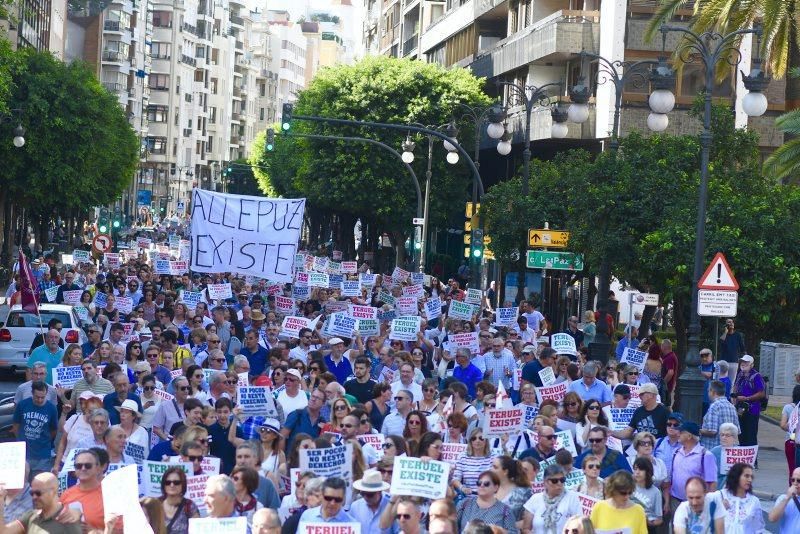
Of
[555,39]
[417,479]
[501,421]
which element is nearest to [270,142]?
[555,39]

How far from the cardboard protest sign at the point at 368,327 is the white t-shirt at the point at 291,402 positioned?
8137mm

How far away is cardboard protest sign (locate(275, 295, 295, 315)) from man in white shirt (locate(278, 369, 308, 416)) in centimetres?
1245

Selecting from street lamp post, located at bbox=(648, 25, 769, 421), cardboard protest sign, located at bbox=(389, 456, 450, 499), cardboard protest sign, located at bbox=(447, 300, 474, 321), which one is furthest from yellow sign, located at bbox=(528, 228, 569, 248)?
cardboard protest sign, located at bbox=(389, 456, 450, 499)

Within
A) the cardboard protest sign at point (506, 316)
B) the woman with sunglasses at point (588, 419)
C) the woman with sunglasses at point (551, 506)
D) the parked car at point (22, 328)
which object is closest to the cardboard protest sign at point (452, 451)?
the woman with sunglasses at point (551, 506)

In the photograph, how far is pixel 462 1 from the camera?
233 feet

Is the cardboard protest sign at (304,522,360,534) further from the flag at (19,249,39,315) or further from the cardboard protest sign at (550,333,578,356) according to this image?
the flag at (19,249,39,315)

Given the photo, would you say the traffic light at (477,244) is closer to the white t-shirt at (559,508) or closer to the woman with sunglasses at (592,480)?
the woman with sunglasses at (592,480)

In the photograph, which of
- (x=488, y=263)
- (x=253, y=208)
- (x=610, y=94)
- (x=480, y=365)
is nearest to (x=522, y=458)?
(x=480, y=365)

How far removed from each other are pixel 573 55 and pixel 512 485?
136 feet

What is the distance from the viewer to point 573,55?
51.5 m

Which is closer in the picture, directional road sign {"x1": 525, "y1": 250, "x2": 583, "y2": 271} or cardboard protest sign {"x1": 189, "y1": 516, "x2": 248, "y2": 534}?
cardboard protest sign {"x1": 189, "y1": 516, "x2": 248, "y2": 534}

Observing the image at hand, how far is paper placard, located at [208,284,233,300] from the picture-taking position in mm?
27836

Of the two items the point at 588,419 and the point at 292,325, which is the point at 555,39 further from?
the point at 588,419

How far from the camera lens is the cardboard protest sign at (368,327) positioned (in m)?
23.3
